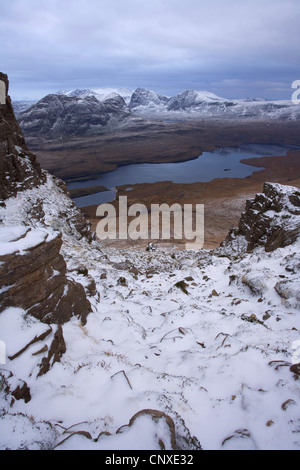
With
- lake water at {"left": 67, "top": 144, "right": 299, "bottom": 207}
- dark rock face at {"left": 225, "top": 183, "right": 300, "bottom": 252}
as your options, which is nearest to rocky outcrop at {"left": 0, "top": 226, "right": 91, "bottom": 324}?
dark rock face at {"left": 225, "top": 183, "right": 300, "bottom": 252}

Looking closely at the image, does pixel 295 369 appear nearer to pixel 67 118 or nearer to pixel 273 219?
pixel 273 219

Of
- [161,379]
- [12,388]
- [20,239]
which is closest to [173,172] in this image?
[20,239]

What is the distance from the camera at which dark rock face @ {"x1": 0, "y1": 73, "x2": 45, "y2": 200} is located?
15.8 meters

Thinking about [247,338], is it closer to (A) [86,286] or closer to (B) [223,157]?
(A) [86,286]

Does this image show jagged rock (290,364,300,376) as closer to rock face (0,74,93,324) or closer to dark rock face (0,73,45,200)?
rock face (0,74,93,324)

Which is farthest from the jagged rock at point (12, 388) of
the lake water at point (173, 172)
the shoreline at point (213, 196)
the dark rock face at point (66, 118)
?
the dark rock face at point (66, 118)

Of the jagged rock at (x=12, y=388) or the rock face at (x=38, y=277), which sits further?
the rock face at (x=38, y=277)

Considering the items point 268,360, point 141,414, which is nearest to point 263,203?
point 268,360

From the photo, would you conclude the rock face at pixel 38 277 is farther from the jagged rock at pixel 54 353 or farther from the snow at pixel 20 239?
the jagged rock at pixel 54 353

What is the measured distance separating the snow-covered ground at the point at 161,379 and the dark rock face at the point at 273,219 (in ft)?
19.4

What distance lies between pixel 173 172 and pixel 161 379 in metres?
77.0

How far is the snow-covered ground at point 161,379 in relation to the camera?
9.94 feet

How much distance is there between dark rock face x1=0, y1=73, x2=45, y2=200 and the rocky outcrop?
12092 mm
